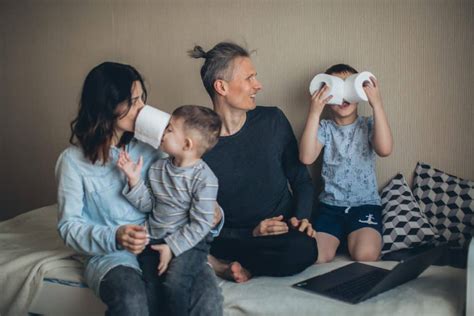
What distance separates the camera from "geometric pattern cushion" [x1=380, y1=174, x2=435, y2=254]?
205cm

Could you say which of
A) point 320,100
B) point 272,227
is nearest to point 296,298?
point 272,227

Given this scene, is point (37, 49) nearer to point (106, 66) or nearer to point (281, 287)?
Result: point (106, 66)

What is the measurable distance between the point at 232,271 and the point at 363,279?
0.38m

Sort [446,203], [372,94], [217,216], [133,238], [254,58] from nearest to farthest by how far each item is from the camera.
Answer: [133,238] → [217,216] → [372,94] → [446,203] → [254,58]

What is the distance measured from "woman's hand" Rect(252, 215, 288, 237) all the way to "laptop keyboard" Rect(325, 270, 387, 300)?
10.5 inches

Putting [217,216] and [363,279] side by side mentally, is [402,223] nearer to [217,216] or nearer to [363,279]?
[363,279]

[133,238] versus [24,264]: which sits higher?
[133,238]

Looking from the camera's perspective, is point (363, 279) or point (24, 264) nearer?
point (363, 279)

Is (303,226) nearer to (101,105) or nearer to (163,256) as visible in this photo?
(163,256)

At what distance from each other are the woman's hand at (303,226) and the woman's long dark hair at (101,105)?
0.62 meters

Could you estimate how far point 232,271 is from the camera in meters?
1.83

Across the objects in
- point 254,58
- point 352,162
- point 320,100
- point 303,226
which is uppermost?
point 254,58

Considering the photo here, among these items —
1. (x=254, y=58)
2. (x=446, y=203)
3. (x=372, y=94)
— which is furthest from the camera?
(x=254, y=58)

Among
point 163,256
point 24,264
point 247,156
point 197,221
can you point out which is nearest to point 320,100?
point 247,156
